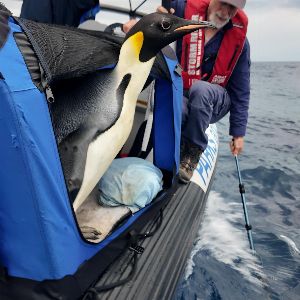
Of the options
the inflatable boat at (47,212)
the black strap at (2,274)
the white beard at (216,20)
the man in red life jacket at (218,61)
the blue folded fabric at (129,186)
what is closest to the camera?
the inflatable boat at (47,212)

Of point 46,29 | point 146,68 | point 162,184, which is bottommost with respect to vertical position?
point 162,184

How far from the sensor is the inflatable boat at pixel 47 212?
50.6 inches

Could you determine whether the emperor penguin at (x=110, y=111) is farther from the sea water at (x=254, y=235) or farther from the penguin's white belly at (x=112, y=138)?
the sea water at (x=254, y=235)

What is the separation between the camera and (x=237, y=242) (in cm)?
370

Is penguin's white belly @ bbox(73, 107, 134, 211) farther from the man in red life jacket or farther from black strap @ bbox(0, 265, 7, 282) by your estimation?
the man in red life jacket

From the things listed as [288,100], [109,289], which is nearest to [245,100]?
[109,289]

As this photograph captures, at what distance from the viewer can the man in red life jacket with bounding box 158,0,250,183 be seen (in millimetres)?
3191

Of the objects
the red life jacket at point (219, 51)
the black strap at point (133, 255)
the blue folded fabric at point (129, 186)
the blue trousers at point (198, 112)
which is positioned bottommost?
the black strap at point (133, 255)

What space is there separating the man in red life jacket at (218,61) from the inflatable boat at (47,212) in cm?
121

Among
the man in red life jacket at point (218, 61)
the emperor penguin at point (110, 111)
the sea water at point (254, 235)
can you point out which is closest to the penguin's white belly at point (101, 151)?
the emperor penguin at point (110, 111)

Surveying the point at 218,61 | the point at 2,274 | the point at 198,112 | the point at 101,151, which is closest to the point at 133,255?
the point at 101,151

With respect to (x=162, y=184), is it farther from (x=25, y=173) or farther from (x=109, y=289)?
(x=25, y=173)

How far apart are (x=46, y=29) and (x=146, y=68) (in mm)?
590

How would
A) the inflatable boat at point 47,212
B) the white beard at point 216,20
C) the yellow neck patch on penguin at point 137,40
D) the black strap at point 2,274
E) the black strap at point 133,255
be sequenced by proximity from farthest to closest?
the white beard at point 216,20 < the yellow neck patch on penguin at point 137,40 < the black strap at point 133,255 < the black strap at point 2,274 < the inflatable boat at point 47,212
